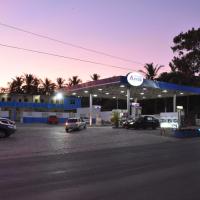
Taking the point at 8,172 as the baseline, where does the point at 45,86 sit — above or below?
above

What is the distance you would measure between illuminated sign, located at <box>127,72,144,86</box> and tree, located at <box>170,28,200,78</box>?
19.7 m

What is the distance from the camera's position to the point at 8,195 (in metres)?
9.81

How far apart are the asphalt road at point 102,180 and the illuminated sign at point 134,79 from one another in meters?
32.9

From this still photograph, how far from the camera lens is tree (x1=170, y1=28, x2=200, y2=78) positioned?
67500 millimetres

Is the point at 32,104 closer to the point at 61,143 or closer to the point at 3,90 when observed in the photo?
the point at 3,90

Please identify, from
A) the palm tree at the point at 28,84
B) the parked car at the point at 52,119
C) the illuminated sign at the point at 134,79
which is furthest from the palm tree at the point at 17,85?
the illuminated sign at the point at 134,79

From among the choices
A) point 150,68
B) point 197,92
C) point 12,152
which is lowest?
point 12,152

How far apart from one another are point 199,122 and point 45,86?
70.5m

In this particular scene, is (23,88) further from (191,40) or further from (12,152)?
(12,152)

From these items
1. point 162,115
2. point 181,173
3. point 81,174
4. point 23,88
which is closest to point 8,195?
point 81,174

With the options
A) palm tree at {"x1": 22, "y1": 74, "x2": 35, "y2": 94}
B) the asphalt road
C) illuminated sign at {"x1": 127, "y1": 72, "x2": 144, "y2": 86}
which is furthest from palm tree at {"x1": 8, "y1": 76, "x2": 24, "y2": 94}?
the asphalt road

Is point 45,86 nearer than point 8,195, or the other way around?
point 8,195

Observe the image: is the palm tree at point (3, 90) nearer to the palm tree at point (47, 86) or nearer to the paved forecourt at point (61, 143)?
the palm tree at point (47, 86)

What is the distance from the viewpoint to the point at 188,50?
68625 mm
